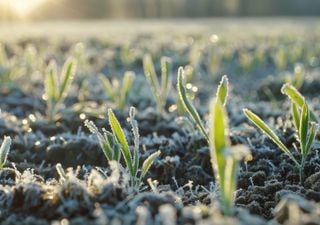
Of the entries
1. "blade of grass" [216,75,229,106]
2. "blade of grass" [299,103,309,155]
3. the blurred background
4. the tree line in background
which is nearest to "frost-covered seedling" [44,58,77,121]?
"blade of grass" [216,75,229,106]

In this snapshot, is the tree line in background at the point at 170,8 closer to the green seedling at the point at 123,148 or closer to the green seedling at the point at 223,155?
the green seedling at the point at 123,148

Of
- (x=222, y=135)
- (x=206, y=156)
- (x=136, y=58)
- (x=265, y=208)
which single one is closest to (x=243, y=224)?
(x=222, y=135)

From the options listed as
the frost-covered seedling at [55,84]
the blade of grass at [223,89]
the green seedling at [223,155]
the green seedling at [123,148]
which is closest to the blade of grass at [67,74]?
the frost-covered seedling at [55,84]

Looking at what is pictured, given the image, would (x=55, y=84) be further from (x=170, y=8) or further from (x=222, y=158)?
(x=170, y=8)

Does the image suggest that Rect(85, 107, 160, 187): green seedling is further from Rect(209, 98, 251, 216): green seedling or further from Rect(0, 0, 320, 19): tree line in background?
Rect(0, 0, 320, 19): tree line in background

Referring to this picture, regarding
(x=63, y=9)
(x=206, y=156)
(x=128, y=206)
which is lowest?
(x=63, y=9)

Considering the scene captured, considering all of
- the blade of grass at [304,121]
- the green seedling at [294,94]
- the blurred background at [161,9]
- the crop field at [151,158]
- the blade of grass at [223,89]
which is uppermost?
the blade of grass at [223,89]

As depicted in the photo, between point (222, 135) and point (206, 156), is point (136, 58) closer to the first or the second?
point (206, 156)
